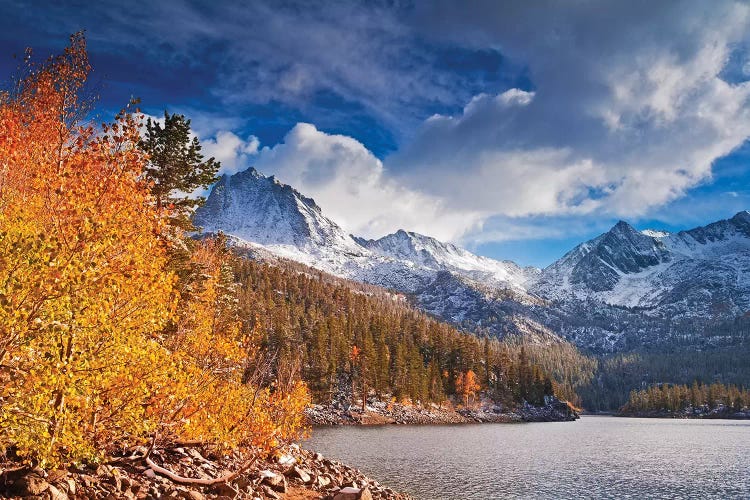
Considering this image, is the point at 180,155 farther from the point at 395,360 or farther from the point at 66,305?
the point at 395,360

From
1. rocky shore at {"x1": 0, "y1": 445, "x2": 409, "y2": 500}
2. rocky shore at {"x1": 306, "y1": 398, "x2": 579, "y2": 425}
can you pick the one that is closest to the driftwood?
rocky shore at {"x1": 0, "y1": 445, "x2": 409, "y2": 500}

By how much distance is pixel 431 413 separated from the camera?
137625 mm

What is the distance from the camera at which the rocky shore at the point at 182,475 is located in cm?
1441

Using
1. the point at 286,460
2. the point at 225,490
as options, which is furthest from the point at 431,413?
the point at 225,490

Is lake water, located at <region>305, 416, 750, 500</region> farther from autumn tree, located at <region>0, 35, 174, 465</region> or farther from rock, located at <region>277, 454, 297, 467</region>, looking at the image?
autumn tree, located at <region>0, 35, 174, 465</region>

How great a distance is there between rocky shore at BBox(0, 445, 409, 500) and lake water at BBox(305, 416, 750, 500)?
46.8ft

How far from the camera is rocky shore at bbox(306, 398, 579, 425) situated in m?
118

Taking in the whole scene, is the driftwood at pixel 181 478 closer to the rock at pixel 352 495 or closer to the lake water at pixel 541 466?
the rock at pixel 352 495

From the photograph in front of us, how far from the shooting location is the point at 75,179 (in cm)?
1989

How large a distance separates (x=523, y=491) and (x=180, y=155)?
Result: 125 feet

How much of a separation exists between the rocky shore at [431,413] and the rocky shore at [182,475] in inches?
3400

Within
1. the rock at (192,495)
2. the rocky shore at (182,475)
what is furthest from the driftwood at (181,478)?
the rock at (192,495)

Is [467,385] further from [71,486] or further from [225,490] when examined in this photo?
[71,486]

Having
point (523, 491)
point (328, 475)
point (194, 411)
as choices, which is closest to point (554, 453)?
point (523, 491)
